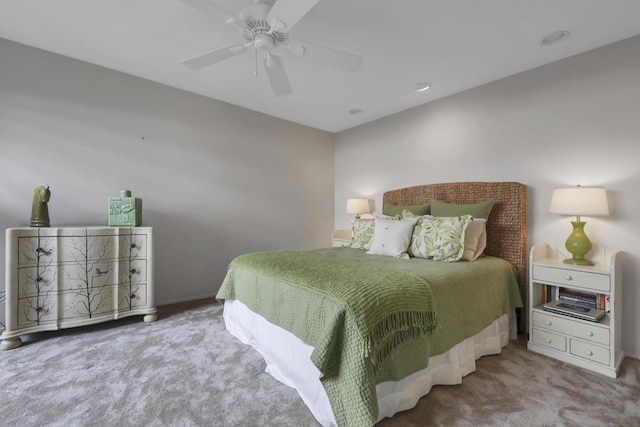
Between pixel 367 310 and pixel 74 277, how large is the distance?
252 cm

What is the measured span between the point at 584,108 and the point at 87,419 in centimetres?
399

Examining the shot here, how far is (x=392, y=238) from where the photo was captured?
260 cm

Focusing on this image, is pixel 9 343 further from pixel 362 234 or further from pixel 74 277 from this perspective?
pixel 362 234

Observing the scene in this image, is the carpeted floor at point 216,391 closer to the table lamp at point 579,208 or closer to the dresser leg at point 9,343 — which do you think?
the dresser leg at point 9,343

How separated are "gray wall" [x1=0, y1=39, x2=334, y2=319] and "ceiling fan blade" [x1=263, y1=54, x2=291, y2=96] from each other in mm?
1603

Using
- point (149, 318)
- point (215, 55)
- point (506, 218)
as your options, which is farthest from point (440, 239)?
point (149, 318)

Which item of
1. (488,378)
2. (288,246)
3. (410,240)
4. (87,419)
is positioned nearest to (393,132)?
(410,240)

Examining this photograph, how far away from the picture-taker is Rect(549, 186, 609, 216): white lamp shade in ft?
6.75

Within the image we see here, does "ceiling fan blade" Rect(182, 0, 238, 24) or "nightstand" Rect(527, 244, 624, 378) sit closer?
"ceiling fan blade" Rect(182, 0, 238, 24)

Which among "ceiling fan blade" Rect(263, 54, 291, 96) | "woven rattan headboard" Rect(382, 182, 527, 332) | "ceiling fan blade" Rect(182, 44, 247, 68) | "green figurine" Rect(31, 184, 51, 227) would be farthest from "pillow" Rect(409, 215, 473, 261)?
"green figurine" Rect(31, 184, 51, 227)

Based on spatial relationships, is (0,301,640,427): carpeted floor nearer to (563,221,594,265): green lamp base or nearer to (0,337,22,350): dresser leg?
(0,337,22,350): dresser leg

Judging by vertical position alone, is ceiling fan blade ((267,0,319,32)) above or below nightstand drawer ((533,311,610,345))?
above

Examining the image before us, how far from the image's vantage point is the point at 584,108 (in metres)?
2.35

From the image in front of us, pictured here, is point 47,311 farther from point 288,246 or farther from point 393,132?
point 393,132
